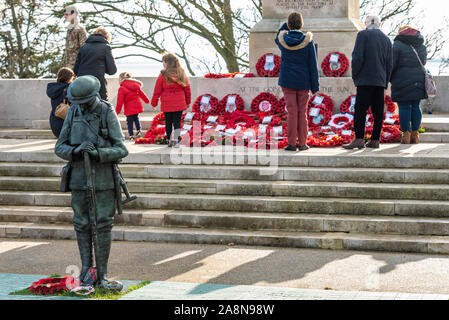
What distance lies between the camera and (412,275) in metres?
6.36

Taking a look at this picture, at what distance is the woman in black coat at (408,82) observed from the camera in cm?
1056

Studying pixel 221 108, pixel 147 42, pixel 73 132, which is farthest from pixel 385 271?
pixel 147 42

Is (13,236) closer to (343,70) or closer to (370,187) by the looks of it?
(370,187)

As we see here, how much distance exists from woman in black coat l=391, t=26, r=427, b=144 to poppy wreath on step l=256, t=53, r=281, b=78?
3.00 metres

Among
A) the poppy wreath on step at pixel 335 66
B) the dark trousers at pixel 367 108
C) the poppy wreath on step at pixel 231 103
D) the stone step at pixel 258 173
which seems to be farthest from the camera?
the poppy wreath on step at pixel 335 66

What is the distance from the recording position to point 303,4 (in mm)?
13914

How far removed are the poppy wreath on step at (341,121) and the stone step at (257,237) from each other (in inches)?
163

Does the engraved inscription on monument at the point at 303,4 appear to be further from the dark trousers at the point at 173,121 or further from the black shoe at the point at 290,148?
the black shoe at the point at 290,148

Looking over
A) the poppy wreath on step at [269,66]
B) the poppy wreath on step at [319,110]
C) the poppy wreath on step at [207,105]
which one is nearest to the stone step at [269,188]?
the poppy wreath on step at [319,110]

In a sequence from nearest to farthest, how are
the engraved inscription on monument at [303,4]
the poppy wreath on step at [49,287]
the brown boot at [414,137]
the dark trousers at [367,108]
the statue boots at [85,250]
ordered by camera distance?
the poppy wreath on step at [49,287] → the statue boots at [85,250] → the dark trousers at [367,108] → the brown boot at [414,137] → the engraved inscription on monument at [303,4]

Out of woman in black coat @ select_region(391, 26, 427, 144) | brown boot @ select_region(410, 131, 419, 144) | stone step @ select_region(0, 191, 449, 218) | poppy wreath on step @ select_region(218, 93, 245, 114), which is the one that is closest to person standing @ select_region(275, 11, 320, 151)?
woman in black coat @ select_region(391, 26, 427, 144)

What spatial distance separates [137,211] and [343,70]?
5.89m

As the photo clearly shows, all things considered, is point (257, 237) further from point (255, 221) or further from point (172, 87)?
point (172, 87)

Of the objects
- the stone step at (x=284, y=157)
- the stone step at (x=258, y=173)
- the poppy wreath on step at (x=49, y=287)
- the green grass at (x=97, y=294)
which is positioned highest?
the stone step at (x=284, y=157)
